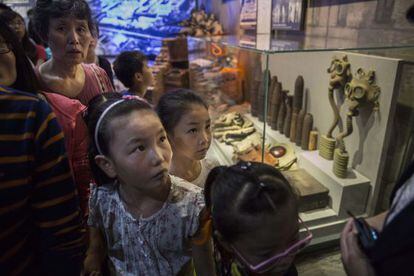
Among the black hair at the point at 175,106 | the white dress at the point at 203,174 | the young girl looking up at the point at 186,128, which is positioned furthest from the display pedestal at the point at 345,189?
the black hair at the point at 175,106

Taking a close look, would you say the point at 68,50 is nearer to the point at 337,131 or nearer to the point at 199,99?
the point at 199,99

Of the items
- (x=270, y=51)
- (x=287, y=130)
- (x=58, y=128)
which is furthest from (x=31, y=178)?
(x=287, y=130)

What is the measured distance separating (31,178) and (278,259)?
0.73m

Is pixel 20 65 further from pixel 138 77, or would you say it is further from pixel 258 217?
pixel 138 77

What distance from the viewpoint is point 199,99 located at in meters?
1.47

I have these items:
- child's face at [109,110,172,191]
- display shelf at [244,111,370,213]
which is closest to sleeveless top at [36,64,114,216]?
child's face at [109,110,172,191]

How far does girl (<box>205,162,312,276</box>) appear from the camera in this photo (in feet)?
2.47

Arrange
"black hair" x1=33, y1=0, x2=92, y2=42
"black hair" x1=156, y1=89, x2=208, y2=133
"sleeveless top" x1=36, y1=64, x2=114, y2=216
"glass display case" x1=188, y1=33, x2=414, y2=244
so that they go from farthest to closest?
"glass display case" x1=188, y1=33, x2=414, y2=244 < "black hair" x1=156, y1=89, x2=208, y2=133 < "black hair" x1=33, y1=0, x2=92, y2=42 < "sleeveless top" x1=36, y1=64, x2=114, y2=216

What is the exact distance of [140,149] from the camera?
3.00 ft

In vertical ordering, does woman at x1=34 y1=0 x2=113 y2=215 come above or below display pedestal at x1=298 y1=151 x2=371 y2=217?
above

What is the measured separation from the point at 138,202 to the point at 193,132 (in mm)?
489

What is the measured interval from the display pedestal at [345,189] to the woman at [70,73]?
5.50 feet

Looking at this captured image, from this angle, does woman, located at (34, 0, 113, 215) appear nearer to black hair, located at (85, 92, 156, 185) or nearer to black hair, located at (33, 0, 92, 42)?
black hair, located at (33, 0, 92, 42)

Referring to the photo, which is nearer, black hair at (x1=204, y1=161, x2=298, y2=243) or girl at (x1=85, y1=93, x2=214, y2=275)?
black hair at (x1=204, y1=161, x2=298, y2=243)
